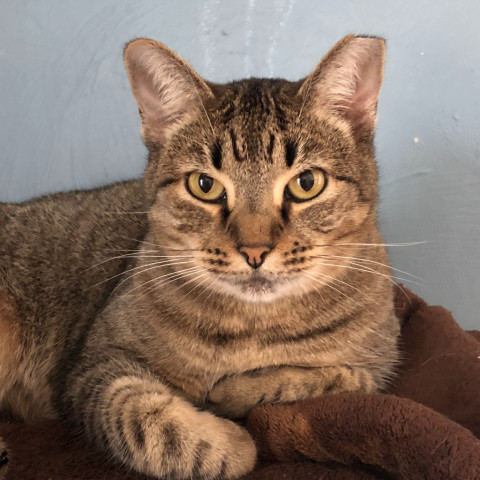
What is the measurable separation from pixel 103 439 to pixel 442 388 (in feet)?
2.69

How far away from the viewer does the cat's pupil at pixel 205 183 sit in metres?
1.30

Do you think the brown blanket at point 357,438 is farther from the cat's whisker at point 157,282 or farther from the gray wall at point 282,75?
the gray wall at point 282,75

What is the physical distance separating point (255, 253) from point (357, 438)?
41 centimetres

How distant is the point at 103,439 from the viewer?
1255 mm

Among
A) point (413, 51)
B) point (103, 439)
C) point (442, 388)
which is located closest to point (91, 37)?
point (413, 51)

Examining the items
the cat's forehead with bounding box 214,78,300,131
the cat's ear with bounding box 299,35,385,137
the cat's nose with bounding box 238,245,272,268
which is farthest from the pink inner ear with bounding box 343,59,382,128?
the cat's nose with bounding box 238,245,272,268

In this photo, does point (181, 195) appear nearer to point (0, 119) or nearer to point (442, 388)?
point (442, 388)

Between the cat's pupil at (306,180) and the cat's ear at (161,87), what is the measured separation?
0.92 ft

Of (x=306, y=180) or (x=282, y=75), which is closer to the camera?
(x=306, y=180)

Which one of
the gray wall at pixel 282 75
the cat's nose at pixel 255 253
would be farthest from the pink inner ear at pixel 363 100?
the gray wall at pixel 282 75

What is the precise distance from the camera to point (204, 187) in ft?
4.28

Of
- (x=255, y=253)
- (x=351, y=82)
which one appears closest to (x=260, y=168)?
(x=255, y=253)

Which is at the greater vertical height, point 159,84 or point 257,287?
point 159,84

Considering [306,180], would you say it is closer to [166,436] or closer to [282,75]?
[166,436]
